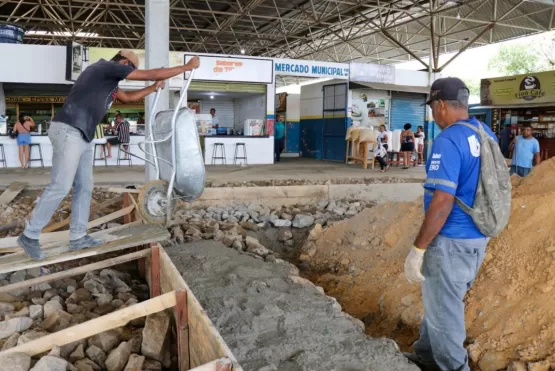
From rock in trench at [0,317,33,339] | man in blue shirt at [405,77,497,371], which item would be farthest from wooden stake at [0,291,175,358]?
man in blue shirt at [405,77,497,371]

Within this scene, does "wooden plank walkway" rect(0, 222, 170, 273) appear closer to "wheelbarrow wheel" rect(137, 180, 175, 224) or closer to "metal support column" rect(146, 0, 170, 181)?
"wheelbarrow wheel" rect(137, 180, 175, 224)

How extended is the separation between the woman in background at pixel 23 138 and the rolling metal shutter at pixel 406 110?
1239 centimetres

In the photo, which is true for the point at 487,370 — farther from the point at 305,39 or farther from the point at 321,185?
the point at 305,39

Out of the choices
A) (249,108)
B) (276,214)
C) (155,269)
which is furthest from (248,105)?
(155,269)

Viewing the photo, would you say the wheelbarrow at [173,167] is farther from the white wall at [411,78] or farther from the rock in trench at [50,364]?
the white wall at [411,78]

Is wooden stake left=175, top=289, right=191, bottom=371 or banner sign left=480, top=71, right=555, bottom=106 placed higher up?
banner sign left=480, top=71, right=555, bottom=106

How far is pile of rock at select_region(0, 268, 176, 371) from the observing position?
2.79m

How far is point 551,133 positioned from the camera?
1520 centimetres

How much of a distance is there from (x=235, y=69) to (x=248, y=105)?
2.66 metres

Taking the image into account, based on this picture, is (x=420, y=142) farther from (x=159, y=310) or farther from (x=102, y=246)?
(x=159, y=310)

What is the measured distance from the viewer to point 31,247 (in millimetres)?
3402

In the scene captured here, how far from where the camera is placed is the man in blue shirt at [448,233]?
8.70 ft

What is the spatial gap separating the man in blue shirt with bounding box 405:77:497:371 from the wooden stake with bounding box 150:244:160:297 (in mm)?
2104

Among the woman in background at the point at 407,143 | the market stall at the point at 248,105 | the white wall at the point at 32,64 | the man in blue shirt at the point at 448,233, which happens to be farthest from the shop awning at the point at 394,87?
the man in blue shirt at the point at 448,233
